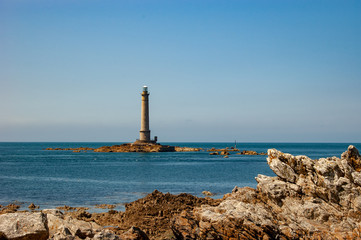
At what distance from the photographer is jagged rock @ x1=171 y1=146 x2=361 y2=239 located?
1595 cm

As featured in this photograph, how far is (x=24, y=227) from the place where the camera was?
14.2 meters

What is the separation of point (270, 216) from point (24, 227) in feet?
33.4

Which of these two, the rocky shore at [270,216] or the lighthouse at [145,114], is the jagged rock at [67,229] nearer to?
the rocky shore at [270,216]

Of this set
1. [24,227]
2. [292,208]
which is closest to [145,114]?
[292,208]

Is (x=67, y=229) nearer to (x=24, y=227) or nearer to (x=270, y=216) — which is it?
(x=24, y=227)

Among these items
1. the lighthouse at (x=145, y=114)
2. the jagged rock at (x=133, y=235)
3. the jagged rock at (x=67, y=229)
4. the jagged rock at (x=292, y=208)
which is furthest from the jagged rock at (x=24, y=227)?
the lighthouse at (x=145, y=114)

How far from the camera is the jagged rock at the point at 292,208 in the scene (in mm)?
15945

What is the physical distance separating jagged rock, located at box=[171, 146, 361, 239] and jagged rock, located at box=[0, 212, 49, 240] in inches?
236

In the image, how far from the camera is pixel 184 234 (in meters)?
16.9

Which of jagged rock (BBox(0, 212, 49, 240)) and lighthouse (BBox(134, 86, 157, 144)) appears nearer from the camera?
jagged rock (BBox(0, 212, 49, 240))

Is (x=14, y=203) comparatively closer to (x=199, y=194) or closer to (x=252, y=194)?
(x=199, y=194)

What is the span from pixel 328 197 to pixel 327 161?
6.15ft

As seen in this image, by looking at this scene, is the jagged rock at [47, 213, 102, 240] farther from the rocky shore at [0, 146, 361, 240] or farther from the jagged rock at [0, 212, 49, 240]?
the jagged rock at [0, 212, 49, 240]

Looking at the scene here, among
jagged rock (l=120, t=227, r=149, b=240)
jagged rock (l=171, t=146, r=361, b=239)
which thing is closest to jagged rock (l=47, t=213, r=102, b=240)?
jagged rock (l=120, t=227, r=149, b=240)
